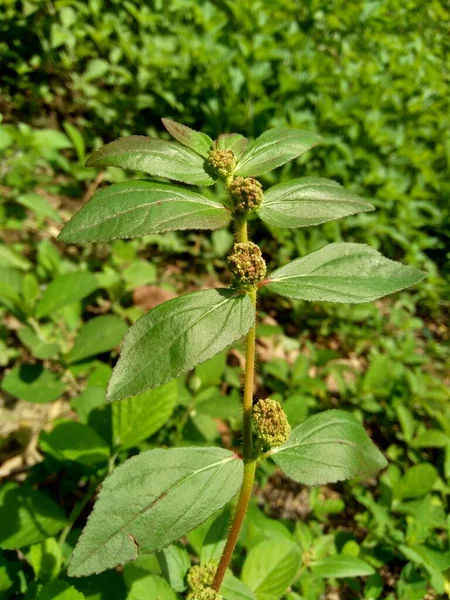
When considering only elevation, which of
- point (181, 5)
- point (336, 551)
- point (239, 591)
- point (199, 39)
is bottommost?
point (336, 551)

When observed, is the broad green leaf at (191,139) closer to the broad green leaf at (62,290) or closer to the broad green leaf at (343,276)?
the broad green leaf at (343,276)

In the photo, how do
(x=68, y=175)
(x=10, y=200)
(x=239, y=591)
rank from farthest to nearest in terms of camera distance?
1. (x=68, y=175)
2. (x=10, y=200)
3. (x=239, y=591)

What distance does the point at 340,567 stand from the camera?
4.84 feet

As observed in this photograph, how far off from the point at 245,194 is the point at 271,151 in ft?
0.59

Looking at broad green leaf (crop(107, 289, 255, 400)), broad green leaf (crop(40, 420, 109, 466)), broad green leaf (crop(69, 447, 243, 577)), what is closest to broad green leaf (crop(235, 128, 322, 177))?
broad green leaf (crop(107, 289, 255, 400))

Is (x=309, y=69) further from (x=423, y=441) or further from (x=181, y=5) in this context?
(x=423, y=441)

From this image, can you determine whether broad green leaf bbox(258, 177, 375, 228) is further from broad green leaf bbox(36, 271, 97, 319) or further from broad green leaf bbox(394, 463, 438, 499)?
broad green leaf bbox(394, 463, 438, 499)

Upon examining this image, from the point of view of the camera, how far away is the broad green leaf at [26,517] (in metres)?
1.25

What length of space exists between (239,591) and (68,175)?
9.31 ft

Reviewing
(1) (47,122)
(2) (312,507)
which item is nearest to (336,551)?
(2) (312,507)

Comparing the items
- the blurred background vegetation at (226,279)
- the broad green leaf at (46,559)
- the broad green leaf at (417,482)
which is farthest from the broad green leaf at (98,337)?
the broad green leaf at (417,482)

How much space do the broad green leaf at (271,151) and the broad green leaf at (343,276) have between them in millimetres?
197

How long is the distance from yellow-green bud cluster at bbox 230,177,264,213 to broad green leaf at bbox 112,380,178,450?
2.61 feet

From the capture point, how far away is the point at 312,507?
189 cm
